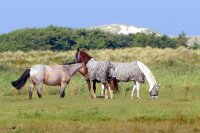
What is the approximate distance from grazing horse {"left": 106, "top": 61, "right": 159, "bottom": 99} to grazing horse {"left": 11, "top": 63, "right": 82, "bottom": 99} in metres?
1.80

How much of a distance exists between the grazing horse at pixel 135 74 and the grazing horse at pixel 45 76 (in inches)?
70.9

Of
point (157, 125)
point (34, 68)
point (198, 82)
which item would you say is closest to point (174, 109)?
point (157, 125)

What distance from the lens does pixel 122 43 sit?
10919 centimetres

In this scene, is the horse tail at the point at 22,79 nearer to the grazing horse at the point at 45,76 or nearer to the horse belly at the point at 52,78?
the grazing horse at the point at 45,76

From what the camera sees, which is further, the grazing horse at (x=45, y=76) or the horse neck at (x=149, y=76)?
the grazing horse at (x=45, y=76)

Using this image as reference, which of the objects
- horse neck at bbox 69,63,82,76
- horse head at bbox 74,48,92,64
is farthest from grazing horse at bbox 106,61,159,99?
horse neck at bbox 69,63,82,76

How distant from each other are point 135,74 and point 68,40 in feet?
252

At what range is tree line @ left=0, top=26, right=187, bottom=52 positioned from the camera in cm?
10031

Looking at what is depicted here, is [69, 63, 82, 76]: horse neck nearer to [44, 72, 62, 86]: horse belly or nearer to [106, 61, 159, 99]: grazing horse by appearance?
[44, 72, 62, 86]: horse belly

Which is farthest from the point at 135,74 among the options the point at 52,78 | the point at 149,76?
the point at 52,78

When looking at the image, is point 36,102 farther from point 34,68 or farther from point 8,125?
point 8,125

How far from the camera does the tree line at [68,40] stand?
329 feet

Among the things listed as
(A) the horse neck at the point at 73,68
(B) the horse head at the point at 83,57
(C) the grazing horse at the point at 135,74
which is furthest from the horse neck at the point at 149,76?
(A) the horse neck at the point at 73,68

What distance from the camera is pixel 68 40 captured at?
10394 centimetres
